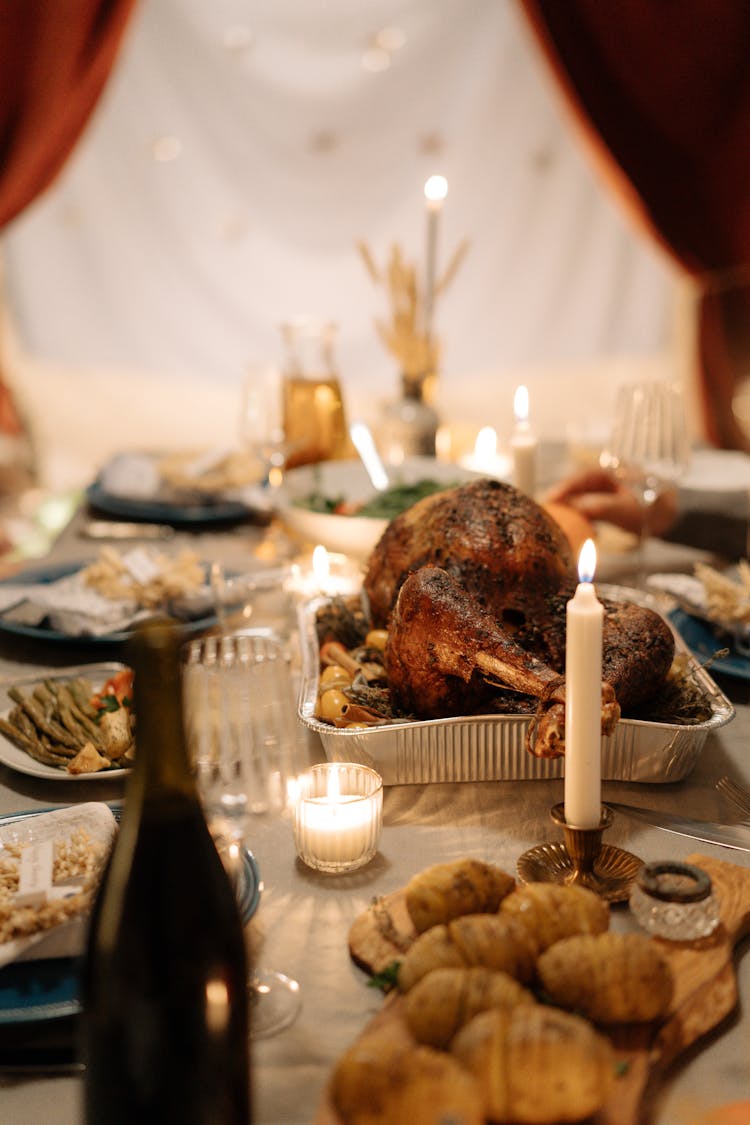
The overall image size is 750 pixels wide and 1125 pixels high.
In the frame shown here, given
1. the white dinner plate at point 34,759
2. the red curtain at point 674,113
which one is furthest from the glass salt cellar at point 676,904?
the red curtain at point 674,113

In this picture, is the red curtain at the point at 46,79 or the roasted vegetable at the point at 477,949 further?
the red curtain at the point at 46,79

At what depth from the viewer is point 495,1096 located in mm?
565

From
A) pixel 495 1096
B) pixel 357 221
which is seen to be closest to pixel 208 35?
pixel 357 221

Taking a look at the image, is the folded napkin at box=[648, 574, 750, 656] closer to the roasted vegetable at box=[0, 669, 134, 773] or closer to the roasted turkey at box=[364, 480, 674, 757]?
the roasted turkey at box=[364, 480, 674, 757]

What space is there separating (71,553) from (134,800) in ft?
4.22

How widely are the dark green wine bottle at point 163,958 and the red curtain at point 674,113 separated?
118 inches

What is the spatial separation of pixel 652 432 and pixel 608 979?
3.20ft

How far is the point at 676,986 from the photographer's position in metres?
0.70

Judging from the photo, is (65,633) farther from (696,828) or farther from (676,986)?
(676,986)

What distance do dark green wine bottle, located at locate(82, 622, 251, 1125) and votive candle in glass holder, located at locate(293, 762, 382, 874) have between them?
10.1 inches

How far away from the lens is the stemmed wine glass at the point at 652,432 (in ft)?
4.89

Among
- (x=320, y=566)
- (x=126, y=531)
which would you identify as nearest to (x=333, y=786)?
(x=320, y=566)

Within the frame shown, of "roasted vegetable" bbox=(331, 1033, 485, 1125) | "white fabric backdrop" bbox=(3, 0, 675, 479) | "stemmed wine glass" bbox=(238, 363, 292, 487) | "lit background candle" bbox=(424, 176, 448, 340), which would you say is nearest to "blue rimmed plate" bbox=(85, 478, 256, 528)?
"stemmed wine glass" bbox=(238, 363, 292, 487)

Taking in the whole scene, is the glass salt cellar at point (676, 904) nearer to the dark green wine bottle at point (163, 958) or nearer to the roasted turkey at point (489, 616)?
the roasted turkey at point (489, 616)
